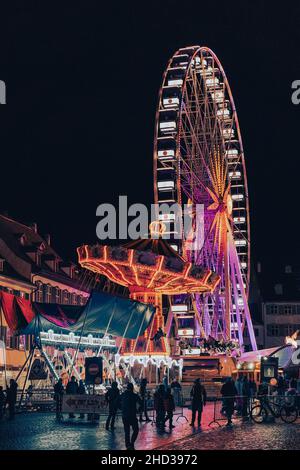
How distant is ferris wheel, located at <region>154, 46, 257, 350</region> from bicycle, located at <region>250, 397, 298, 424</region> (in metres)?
26.0

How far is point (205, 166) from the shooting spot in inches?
2180

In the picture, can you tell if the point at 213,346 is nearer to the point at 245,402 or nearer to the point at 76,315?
the point at 76,315

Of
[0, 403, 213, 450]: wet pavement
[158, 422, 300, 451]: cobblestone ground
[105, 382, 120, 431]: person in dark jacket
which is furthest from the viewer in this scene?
[105, 382, 120, 431]: person in dark jacket

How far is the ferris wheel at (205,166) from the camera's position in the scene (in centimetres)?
5575

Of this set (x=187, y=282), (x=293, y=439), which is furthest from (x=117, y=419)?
(x=187, y=282)

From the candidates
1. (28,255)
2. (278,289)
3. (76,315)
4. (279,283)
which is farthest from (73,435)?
(279,283)

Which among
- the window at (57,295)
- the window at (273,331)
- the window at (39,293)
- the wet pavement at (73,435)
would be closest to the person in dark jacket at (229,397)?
the wet pavement at (73,435)

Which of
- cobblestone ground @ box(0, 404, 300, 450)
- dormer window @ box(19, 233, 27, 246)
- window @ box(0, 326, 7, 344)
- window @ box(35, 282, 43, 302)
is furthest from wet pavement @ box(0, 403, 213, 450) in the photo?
dormer window @ box(19, 233, 27, 246)

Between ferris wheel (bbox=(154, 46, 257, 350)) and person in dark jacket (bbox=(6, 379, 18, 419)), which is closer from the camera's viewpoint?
person in dark jacket (bbox=(6, 379, 18, 419))

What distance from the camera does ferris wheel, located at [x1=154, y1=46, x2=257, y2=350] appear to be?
55750 millimetres

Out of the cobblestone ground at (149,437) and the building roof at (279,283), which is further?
the building roof at (279,283)

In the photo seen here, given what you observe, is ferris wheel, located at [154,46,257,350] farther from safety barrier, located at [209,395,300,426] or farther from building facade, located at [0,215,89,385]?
safety barrier, located at [209,395,300,426]

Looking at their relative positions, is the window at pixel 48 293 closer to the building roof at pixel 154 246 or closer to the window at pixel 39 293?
the window at pixel 39 293

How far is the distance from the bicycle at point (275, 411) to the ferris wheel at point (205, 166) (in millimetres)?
25988
